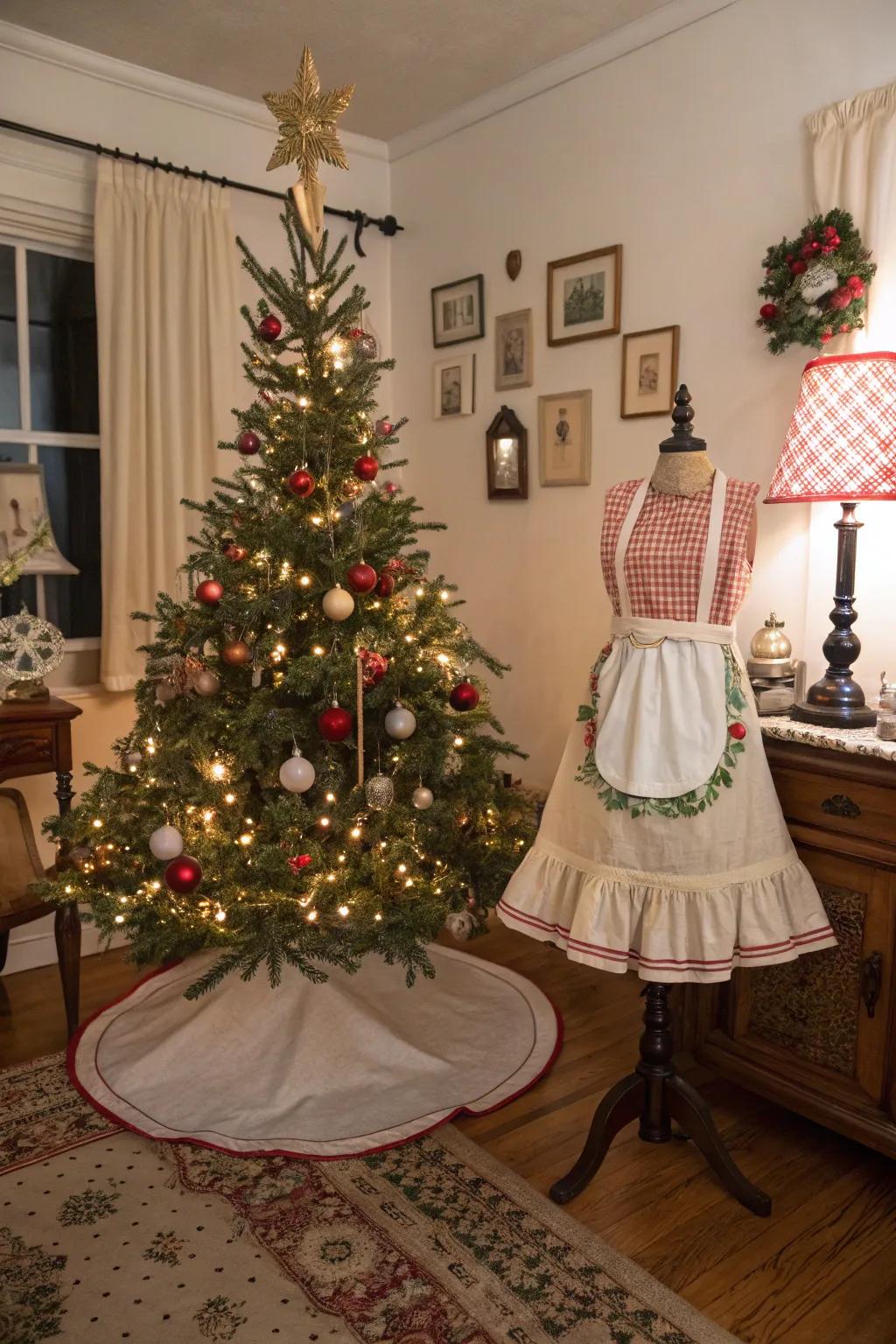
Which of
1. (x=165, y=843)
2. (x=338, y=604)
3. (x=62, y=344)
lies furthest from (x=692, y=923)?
(x=62, y=344)

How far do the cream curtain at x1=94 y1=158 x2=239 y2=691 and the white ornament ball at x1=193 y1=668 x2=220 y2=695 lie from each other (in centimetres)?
98

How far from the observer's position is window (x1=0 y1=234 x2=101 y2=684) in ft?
10.4

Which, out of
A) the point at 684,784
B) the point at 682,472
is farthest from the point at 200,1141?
the point at 682,472

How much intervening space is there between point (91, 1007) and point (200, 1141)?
82cm

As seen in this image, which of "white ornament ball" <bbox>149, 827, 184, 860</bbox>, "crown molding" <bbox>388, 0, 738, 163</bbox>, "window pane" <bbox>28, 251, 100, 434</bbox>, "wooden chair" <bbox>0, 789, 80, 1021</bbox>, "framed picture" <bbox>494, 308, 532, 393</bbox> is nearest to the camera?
"white ornament ball" <bbox>149, 827, 184, 860</bbox>

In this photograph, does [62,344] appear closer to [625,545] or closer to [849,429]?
[625,545]

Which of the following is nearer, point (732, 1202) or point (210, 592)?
point (732, 1202)

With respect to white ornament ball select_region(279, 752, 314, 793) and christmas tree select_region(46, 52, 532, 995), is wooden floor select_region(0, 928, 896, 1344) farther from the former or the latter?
white ornament ball select_region(279, 752, 314, 793)

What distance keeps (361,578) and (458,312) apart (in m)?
1.81

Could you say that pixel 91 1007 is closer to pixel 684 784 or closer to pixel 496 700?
pixel 496 700

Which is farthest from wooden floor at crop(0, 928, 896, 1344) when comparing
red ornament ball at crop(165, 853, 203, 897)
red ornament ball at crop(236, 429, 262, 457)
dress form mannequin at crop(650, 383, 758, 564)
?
red ornament ball at crop(236, 429, 262, 457)

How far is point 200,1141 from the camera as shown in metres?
2.12

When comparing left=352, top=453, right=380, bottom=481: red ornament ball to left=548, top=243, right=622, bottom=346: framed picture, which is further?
left=548, top=243, right=622, bottom=346: framed picture

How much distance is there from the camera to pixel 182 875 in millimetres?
1997
